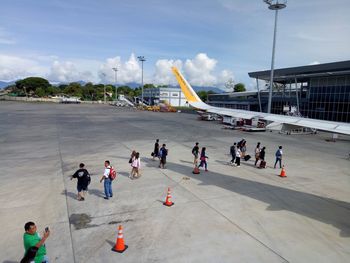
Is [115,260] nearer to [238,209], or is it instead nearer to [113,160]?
[238,209]

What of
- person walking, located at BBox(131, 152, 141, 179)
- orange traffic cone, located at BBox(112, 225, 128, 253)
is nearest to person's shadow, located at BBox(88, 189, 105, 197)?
person walking, located at BBox(131, 152, 141, 179)

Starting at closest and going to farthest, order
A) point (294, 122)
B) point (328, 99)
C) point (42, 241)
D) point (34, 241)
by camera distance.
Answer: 1. point (42, 241)
2. point (34, 241)
3. point (294, 122)
4. point (328, 99)

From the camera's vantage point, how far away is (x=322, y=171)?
56.0 feet

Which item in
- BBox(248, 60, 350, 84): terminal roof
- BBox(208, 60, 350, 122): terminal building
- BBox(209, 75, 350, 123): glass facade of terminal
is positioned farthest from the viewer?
BBox(209, 75, 350, 123): glass facade of terminal

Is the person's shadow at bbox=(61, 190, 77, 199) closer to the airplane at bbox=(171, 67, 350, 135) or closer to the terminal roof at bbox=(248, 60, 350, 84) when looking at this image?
the airplane at bbox=(171, 67, 350, 135)

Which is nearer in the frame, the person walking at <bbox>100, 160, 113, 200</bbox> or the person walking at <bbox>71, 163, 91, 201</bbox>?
the person walking at <bbox>71, 163, 91, 201</bbox>

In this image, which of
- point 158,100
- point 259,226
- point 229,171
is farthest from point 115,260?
point 158,100

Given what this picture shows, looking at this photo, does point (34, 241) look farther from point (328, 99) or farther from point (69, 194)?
point (328, 99)

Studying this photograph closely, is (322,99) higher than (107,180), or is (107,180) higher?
(322,99)

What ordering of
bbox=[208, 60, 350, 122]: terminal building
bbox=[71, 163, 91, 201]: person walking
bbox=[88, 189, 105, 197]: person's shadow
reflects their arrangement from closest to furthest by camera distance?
bbox=[71, 163, 91, 201]: person walking
bbox=[88, 189, 105, 197]: person's shadow
bbox=[208, 60, 350, 122]: terminal building

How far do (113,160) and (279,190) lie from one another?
1111 cm

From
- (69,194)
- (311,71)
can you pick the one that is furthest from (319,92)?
(69,194)

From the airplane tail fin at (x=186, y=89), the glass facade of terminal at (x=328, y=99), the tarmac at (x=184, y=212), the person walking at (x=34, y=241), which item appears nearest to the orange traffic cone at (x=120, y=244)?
the tarmac at (x=184, y=212)

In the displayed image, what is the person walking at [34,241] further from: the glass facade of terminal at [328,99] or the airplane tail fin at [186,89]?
the glass facade of terminal at [328,99]
